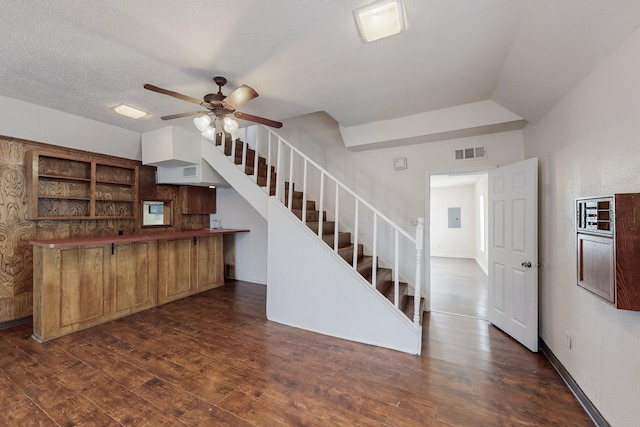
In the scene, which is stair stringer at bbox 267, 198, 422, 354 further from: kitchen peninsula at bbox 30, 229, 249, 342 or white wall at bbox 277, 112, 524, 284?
kitchen peninsula at bbox 30, 229, 249, 342

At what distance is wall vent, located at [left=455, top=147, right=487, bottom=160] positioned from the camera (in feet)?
11.1

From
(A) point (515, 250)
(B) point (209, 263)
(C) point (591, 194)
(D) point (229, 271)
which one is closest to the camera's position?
(C) point (591, 194)

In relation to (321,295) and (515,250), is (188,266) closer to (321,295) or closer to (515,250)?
(321,295)

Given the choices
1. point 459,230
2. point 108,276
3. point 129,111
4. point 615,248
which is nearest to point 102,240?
point 108,276

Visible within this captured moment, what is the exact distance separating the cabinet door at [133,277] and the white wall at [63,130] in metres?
1.67

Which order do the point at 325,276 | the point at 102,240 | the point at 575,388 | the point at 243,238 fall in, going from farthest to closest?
the point at 243,238
the point at 102,240
the point at 325,276
the point at 575,388

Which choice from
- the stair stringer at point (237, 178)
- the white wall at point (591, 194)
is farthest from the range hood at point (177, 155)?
the white wall at point (591, 194)

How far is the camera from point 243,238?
5434 millimetres

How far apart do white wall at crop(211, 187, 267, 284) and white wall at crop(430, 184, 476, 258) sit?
6.43 metres

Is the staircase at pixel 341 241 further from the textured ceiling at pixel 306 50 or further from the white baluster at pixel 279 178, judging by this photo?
the textured ceiling at pixel 306 50

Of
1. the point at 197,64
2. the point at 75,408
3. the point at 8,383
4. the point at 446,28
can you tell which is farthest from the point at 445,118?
the point at 8,383

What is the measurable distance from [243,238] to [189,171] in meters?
1.75

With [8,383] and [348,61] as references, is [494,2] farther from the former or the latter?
[8,383]

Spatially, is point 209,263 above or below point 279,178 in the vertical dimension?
below
